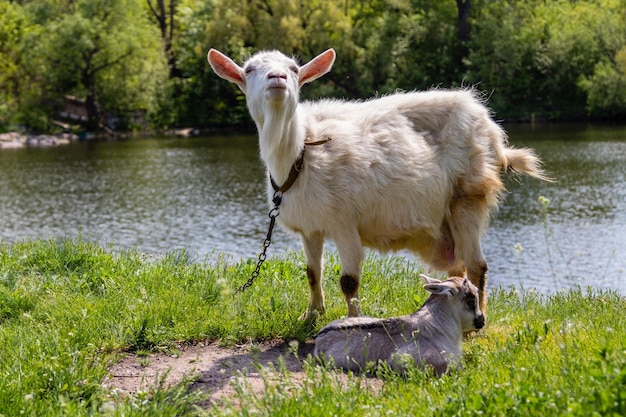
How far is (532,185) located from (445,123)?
79.2ft

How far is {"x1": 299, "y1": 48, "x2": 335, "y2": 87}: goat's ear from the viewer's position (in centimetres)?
657

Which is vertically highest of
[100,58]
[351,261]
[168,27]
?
[168,27]

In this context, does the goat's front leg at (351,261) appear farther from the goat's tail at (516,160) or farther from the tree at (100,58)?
the tree at (100,58)

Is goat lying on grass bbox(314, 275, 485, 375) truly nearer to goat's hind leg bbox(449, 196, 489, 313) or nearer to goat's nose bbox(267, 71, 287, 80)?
goat's hind leg bbox(449, 196, 489, 313)

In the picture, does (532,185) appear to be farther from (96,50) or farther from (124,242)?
(96,50)

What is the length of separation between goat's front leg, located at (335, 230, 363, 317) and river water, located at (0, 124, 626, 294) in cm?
435

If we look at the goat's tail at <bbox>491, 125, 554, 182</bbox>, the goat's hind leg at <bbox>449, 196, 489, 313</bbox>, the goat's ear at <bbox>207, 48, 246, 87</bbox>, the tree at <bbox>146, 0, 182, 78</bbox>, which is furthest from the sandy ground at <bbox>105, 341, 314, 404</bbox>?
the tree at <bbox>146, 0, 182, 78</bbox>

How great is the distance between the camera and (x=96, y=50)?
57.8 meters

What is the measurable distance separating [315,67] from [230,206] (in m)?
20.6

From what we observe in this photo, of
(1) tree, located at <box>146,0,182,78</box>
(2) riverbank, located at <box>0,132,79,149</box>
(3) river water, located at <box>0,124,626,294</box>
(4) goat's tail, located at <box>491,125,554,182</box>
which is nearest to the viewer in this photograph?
(4) goat's tail, located at <box>491,125,554,182</box>

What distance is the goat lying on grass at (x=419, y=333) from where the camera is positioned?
17.8 ft

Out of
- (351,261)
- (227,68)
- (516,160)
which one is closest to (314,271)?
(351,261)

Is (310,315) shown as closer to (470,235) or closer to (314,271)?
(314,271)

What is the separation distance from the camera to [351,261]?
6453mm
